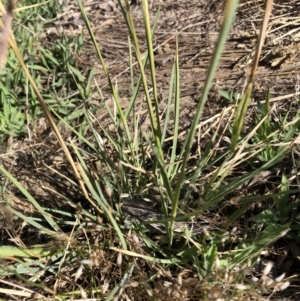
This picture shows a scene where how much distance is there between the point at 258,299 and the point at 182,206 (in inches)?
11.3

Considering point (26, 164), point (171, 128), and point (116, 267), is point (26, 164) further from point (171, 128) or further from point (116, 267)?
point (116, 267)

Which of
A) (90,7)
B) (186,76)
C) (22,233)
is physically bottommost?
(22,233)

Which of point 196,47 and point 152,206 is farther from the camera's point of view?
point 196,47

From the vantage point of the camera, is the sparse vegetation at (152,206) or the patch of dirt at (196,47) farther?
the patch of dirt at (196,47)

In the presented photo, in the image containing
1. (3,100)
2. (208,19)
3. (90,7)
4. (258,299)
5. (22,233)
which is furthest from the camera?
(90,7)

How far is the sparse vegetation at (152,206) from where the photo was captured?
100cm

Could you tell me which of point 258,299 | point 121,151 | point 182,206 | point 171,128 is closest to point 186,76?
point 171,128

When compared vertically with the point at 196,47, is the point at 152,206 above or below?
below

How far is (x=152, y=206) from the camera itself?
127 cm

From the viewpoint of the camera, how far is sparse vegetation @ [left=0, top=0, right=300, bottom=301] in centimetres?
100

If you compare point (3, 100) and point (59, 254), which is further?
point (3, 100)

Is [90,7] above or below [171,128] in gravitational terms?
above

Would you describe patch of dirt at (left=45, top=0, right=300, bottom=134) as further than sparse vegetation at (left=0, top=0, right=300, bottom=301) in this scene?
Yes

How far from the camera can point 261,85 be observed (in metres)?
1.61
